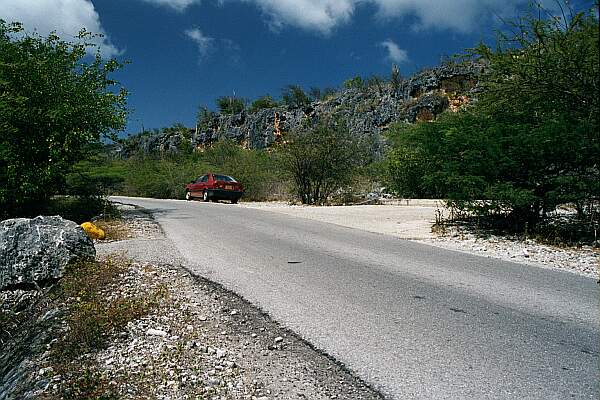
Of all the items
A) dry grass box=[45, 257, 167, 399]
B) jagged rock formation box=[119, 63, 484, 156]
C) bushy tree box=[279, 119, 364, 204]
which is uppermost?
jagged rock formation box=[119, 63, 484, 156]

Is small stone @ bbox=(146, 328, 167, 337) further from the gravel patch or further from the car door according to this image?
the car door

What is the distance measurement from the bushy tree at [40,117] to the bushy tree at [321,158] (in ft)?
33.4

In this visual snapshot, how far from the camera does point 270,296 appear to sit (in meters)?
6.16

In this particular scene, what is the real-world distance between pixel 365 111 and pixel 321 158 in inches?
1502

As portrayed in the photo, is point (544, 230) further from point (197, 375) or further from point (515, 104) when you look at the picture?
point (197, 375)

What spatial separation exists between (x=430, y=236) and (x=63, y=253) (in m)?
8.45

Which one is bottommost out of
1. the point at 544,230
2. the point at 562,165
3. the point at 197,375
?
the point at 197,375

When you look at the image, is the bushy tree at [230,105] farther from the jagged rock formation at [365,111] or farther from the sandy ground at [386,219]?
the sandy ground at [386,219]

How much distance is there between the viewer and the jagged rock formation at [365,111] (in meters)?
51.2

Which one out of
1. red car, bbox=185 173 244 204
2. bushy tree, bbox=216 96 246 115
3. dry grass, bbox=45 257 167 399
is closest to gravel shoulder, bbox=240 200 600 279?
dry grass, bbox=45 257 167 399

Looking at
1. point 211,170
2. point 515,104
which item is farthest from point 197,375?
point 211,170

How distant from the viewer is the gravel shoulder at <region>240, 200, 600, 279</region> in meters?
8.83

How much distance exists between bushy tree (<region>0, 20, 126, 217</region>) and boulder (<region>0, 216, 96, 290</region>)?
551 cm

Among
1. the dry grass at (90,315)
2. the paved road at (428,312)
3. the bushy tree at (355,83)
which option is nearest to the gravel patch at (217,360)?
the dry grass at (90,315)
